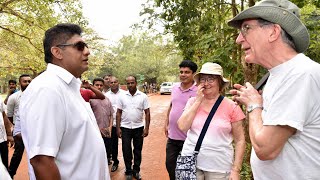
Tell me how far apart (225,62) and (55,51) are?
325 cm

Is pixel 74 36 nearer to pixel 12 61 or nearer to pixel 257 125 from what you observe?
pixel 257 125

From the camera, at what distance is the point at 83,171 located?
76.2 inches

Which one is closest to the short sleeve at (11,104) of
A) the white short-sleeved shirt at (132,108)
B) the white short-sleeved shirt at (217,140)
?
the white short-sleeved shirt at (132,108)

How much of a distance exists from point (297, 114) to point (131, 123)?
14.8 feet

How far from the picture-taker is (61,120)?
1.81 meters

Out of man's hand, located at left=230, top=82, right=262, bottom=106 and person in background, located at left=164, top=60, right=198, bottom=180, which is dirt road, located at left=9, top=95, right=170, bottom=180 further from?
man's hand, located at left=230, top=82, right=262, bottom=106

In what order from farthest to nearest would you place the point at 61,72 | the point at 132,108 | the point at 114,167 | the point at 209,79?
the point at 114,167
the point at 132,108
the point at 209,79
the point at 61,72

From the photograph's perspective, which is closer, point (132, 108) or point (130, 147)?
point (130, 147)

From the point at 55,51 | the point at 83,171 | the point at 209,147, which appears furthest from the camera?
the point at 209,147

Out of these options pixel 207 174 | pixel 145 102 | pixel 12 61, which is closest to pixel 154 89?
pixel 12 61

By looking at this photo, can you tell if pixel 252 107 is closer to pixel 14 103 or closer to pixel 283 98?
pixel 283 98

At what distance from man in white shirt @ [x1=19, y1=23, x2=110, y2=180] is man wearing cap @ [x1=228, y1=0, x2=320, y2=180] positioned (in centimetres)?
107

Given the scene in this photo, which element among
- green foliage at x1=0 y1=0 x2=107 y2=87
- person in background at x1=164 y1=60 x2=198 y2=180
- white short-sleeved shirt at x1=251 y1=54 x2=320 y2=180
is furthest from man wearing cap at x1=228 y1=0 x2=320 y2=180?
green foliage at x1=0 y1=0 x2=107 y2=87

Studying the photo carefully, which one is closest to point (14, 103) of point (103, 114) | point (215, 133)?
point (103, 114)
